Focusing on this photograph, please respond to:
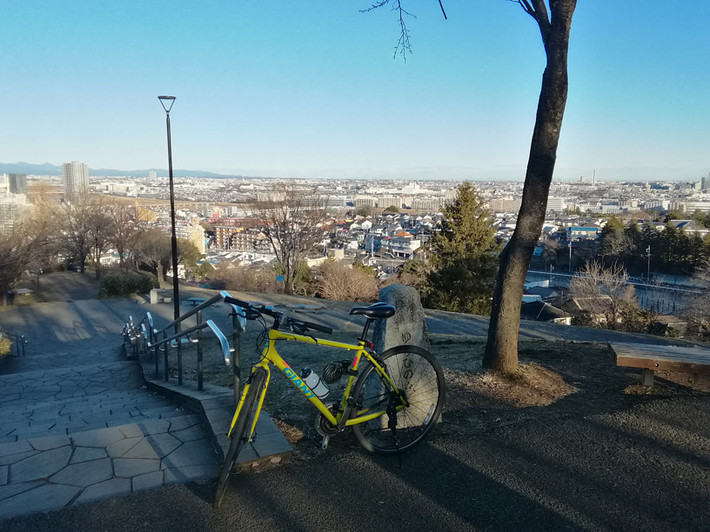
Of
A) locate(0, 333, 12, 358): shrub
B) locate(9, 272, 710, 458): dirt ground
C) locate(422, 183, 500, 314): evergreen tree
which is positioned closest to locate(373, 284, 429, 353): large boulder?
locate(9, 272, 710, 458): dirt ground

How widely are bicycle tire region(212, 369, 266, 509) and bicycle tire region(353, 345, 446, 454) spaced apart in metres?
0.78

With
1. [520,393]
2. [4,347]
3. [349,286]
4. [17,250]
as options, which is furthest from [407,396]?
[17,250]

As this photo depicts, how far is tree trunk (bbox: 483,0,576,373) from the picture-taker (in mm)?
5004

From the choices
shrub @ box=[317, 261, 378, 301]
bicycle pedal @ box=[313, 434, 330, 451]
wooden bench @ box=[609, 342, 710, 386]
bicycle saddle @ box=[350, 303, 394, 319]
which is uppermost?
bicycle saddle @ box=[350, 303, 394, 319]

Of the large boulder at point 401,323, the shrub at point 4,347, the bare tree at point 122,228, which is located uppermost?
the large boulder at point 401,323

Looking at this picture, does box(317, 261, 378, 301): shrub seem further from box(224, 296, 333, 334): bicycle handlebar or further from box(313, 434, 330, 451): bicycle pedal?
box(224, 296, 333, 334): bicycle handlebar

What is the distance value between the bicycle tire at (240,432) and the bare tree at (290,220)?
2518 cm

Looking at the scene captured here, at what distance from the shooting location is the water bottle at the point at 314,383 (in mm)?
3262

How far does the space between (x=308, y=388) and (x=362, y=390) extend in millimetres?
395

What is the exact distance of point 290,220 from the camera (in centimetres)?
2827

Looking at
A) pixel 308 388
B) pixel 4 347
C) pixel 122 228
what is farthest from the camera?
pixel 122 228

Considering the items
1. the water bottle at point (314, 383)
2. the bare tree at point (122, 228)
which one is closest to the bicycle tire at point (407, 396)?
the water bottle at point (314, 383)

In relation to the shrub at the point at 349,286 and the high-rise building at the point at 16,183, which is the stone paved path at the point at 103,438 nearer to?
the shrub at the point at 349,286

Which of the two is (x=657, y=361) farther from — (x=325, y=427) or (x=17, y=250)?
(x=17, y=250)
